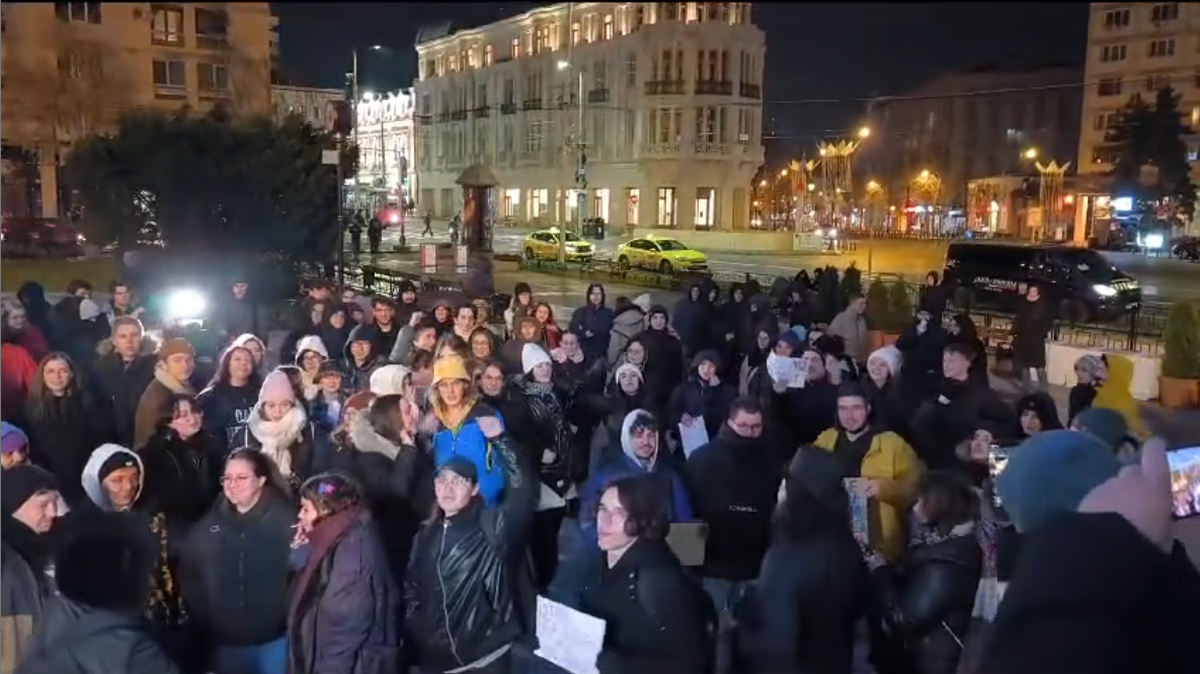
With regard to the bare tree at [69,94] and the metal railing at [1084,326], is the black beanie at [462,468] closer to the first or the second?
the metal railing at [1084,326]

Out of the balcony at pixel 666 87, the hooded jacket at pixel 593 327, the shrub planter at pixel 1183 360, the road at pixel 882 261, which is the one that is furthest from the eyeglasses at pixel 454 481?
the balcony at pixel 666 87

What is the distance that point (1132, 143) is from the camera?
35969mm

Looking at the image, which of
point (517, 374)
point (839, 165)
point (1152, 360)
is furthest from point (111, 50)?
point (839, 165)

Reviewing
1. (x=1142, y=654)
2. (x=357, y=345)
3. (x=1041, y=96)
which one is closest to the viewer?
(x=1142, y=654)

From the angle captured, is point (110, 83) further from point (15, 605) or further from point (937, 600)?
point (937, 600)

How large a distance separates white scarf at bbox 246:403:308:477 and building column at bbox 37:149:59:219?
15964 mm

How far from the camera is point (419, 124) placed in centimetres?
2064

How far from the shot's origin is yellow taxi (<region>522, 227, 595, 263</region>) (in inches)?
962

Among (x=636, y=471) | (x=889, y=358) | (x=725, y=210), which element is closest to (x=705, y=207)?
(x=725, y=210)

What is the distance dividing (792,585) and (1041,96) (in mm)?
47159

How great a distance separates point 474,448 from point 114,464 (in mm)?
1479

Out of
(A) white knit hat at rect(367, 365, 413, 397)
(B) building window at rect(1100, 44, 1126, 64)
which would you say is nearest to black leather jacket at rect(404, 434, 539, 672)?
(A) white knit hat at rect(367, 365, 413, 397)

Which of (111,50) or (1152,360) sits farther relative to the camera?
(111,50)

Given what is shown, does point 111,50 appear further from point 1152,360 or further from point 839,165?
point 839,165
